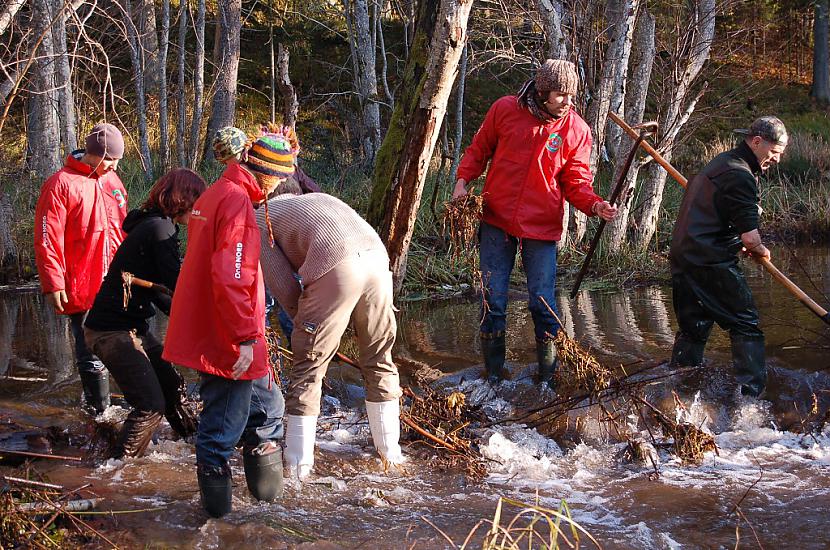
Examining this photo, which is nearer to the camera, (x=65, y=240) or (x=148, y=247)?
(x=148, y=247)

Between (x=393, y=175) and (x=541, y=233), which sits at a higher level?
(x=393, y=175)

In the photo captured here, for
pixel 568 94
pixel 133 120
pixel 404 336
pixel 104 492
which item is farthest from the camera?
pixel 133 120

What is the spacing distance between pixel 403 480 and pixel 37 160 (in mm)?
7991

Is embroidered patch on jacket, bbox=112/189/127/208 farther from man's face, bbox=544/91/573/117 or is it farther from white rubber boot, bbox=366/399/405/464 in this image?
man's face, bbox=544/91/573/117

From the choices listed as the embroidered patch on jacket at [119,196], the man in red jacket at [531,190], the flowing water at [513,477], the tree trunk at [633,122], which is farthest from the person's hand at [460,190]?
the tree trunk at [633,122]

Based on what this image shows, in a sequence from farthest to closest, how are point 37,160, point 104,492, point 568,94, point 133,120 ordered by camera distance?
point 133,120
point 37,160
point 568,94
point 104,492

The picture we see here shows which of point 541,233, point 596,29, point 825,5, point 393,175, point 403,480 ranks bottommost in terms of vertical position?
point 403,480

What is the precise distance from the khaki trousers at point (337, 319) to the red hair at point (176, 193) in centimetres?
87

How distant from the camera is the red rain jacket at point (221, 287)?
3.92 m

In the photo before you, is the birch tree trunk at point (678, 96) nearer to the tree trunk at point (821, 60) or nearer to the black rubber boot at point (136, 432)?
the black rubber boot at point (136, 432)

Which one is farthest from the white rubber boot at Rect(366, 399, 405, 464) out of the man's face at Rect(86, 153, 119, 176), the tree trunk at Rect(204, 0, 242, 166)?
the tree trunk at Rect(204, 0, 242, 166)

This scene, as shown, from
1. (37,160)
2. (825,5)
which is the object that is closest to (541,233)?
(37,160)

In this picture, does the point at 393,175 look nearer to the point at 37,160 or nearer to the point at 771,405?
the point at 771,405

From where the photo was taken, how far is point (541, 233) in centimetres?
602
